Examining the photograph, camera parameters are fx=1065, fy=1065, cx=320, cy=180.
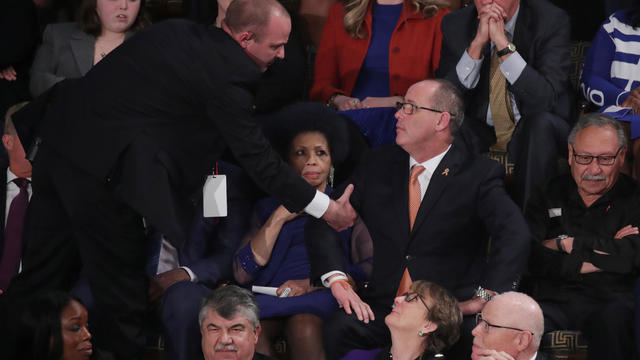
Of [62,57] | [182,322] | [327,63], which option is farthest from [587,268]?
[62,57]

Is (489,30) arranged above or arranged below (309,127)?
above

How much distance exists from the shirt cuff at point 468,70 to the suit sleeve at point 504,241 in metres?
0.78

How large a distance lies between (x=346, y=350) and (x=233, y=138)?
896mm

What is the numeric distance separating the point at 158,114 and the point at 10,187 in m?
1.21

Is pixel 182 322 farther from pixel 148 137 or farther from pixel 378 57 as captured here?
pixel 378 57

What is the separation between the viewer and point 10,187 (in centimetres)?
474

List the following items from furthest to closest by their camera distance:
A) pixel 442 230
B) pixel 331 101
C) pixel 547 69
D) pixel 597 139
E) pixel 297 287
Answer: pixel 331 101
pixel 547 69
pixel 297 287
pixel 597 139
pixel 442 230

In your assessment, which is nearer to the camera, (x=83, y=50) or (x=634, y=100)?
(x=634, y=100)

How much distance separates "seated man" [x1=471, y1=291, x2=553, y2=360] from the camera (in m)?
3.69

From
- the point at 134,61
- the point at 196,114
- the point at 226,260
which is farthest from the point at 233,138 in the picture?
the point at 226,260

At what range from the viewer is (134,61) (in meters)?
3.90

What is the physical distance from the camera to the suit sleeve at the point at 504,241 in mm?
3975

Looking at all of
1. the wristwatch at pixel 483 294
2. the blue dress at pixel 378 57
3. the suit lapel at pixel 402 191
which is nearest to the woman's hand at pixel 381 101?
the blue dress at pixel 378 57

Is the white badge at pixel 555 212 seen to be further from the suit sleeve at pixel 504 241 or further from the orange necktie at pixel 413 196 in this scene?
the orange necktie at pixel 413 196
